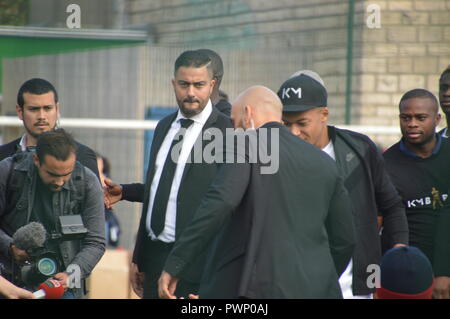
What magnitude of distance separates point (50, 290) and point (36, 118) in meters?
1.41

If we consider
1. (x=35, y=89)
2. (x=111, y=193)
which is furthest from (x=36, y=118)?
(x=111, y=193)

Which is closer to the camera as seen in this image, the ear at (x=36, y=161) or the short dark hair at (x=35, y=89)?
the ear at (x=36, y=161)

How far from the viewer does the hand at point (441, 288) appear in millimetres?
5648

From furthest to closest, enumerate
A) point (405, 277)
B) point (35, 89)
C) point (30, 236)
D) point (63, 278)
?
point (35, 89)
point (63, 278)
point (30, 236)
point (405, 277)

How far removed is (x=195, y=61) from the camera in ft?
19.6

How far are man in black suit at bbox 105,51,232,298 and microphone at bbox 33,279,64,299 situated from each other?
713 millimetres

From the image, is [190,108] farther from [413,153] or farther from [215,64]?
[413,153]

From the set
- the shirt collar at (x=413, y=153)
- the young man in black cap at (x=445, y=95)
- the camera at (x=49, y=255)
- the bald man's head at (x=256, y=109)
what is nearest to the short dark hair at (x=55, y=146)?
the camera at (x=49, y=255)

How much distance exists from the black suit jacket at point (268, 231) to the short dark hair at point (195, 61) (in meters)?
1.39

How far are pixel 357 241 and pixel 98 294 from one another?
3.11 metres

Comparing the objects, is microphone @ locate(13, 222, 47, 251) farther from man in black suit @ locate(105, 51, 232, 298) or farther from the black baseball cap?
the black baseball cap

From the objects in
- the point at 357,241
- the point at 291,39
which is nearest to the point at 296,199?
the point at 357,241

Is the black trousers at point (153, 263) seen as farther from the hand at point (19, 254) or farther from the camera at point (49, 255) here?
the hand at point (19, 254)

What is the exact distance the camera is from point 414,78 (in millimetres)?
10852
